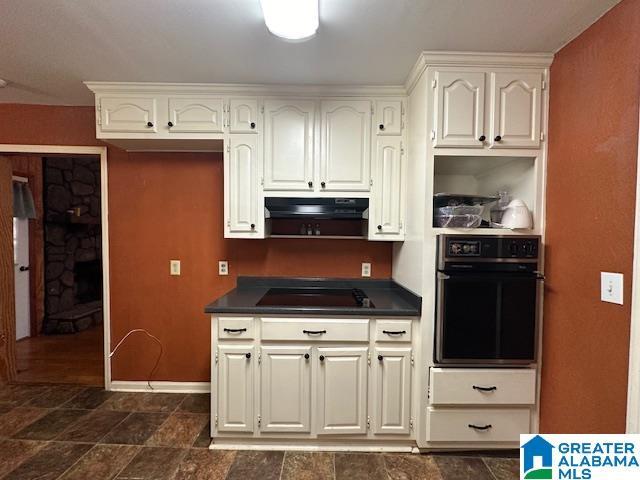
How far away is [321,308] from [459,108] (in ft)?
4.63

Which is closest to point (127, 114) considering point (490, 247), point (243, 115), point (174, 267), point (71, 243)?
point (243, 115)

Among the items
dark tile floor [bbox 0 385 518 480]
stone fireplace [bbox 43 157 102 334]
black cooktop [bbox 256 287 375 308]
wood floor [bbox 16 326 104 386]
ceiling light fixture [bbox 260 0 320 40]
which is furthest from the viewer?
stone fireplace [bbox 43 157 102 334]

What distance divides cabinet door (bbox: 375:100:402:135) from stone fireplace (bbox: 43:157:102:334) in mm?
4237

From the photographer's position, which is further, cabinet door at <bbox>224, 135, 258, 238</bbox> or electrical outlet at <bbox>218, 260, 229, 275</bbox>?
electrical outlet at <bbox>218, 260, 229, 275</bbox>

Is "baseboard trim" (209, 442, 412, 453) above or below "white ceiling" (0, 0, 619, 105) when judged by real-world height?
below

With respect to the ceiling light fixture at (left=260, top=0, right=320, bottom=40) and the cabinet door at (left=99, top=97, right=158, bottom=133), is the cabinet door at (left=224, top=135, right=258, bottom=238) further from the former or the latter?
the ceiling light fixture at (left=260, top=0, right=320, bottom=40)

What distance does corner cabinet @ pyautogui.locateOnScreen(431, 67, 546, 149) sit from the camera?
1.77m

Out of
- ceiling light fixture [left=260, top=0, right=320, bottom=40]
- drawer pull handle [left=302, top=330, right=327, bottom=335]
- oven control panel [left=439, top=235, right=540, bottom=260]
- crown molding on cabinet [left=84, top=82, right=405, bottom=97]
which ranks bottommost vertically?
drawer pull handle [left=302, top=330, right=327, bottom=335]

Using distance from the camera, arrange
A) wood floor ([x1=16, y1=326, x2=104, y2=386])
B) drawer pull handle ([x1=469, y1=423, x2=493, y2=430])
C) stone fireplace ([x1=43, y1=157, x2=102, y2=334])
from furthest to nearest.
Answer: stone fireplace ([x1=43, y1=157, x2=102, y2=334]) < wood floor ([x1=16, y1=326, x2=104, y2=386]) < drawer pull handle ([x1=469, y1=423, x2=493, y2=430])

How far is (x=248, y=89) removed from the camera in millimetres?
2148

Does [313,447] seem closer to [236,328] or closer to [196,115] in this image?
[236,328]

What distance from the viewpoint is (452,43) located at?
5.47 ft

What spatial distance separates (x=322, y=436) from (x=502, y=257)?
150cm

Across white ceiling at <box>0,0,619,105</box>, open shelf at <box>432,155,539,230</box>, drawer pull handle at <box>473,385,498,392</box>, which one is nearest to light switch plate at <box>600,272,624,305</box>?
open shelf at <box>432,155,539,230</box>
